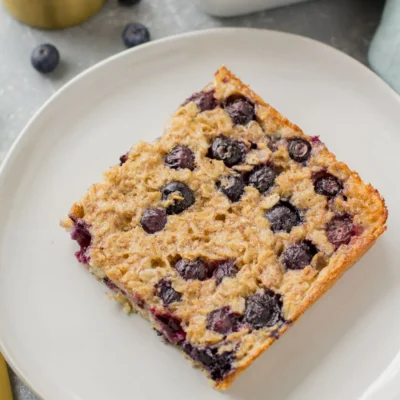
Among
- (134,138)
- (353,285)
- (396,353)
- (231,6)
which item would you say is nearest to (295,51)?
(231,6)

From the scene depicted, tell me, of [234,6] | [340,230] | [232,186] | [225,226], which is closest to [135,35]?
[234,6]

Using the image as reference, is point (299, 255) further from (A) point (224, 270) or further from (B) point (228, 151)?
(B) point (228, 151)

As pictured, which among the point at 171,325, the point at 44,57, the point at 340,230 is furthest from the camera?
the point at 44,57

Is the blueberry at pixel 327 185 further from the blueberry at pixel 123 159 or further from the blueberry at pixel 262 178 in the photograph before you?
the blueberry at pixel 123 159

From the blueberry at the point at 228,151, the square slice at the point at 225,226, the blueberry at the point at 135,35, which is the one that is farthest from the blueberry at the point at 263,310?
the blueberry at the point at 135,35

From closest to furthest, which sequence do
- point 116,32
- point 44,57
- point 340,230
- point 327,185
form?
point 340,230
point 327,185
point 44,57
point 116,32

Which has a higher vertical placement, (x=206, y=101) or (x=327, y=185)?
(x=327, y=185)

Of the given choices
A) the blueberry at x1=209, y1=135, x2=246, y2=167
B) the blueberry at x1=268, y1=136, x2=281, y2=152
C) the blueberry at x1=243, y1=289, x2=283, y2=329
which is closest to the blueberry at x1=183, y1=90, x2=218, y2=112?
the blueberry at x1=209, y1=135, x2=246, y2=167
